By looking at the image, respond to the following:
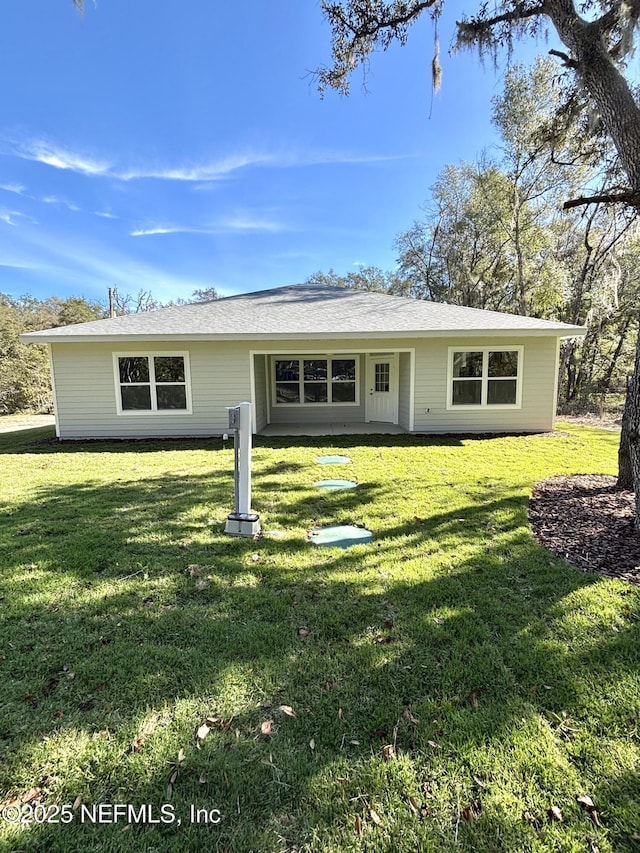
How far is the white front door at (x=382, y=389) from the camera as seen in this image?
11.0m

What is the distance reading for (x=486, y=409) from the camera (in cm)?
950

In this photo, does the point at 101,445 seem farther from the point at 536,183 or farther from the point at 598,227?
the point at 598,227

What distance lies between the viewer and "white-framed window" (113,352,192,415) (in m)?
9.22

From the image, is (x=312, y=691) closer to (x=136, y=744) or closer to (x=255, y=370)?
(x=136, y=744)

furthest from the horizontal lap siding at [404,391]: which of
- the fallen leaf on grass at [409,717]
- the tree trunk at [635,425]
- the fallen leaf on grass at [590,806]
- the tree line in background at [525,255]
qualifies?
the fallen leaf on grass at [590,806]

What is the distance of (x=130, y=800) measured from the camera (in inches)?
57.5

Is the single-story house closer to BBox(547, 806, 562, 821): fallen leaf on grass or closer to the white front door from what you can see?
the white front door

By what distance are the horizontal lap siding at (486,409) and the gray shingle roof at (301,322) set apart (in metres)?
0.50

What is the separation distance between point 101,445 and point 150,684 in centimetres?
784

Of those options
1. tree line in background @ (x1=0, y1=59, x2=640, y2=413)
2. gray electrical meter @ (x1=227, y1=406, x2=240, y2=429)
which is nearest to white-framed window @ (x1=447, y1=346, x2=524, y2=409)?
tree line in background @ (x1=0, y1=59, x2=640, y2=413)

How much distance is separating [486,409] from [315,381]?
484cm

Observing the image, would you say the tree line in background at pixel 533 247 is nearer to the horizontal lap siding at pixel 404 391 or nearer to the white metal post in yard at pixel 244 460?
the horizontal lap siding at pixel 404 391

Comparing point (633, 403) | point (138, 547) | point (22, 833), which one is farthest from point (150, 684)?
point (633, 403)

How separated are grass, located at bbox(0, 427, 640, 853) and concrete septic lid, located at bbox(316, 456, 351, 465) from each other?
268 cm
